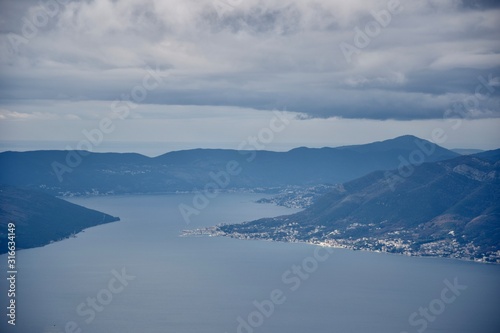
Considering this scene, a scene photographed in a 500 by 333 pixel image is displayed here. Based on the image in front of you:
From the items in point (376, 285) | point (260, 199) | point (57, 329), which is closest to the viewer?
point (57, 329)

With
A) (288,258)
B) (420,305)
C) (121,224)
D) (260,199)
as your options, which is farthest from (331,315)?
(260,199)

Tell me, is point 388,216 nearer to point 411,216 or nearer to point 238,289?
point 411,216

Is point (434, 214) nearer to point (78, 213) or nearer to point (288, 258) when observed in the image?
point (288, 258)

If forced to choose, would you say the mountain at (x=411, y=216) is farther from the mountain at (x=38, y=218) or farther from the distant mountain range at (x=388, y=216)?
the mountain at (x=38, y=218)

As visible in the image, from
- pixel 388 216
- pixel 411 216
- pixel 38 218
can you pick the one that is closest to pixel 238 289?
pixel 411 216

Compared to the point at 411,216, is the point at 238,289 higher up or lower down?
lower down

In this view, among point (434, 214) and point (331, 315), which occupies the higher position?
point (434, 214)
